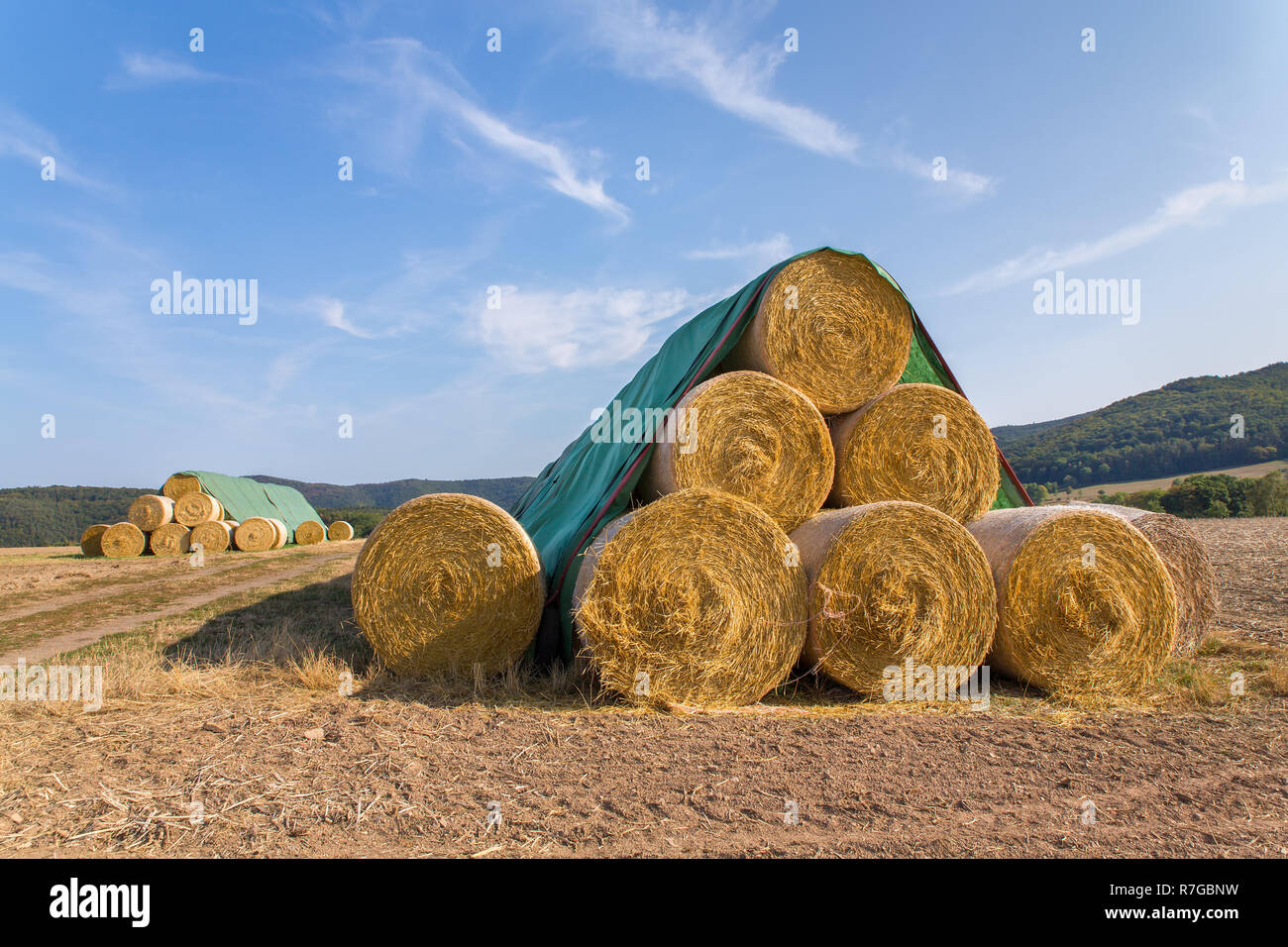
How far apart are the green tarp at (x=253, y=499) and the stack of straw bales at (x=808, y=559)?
19.0 m

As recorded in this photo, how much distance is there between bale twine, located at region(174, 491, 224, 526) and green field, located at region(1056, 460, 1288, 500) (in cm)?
3033

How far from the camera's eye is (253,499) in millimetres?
23766

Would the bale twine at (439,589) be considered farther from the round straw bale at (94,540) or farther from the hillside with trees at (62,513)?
the hillside with trees at (62,513)

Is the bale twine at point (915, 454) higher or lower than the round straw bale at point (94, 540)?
higher

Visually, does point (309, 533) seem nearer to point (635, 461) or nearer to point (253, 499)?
point (253, 499)

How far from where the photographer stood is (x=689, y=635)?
477cm

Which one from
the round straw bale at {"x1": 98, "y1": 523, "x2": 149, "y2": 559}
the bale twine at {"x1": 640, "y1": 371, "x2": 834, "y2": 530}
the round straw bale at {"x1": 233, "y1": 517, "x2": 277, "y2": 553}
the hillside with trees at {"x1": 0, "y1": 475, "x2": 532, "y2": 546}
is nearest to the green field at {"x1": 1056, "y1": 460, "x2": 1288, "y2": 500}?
the hillside with trees at {"x1": 0, "y1": 475, "x2": 532, "y2": 546}

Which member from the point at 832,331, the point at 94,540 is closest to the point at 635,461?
the point at 832,331

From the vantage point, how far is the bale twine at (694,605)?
4.73 metres

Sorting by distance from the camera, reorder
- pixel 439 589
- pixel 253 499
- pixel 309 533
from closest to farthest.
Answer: pixel 439 589 < pixel 253 499 < pixel 309 533

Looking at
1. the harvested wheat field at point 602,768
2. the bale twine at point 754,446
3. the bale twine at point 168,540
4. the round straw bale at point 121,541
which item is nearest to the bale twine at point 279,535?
the bale twine at point 168,540

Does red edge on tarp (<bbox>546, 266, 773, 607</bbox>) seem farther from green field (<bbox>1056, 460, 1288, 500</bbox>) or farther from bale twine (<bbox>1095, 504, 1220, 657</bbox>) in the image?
green field (<bbox>1056, 460, 1288, 500</bbox>)

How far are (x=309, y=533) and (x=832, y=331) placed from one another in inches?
962
